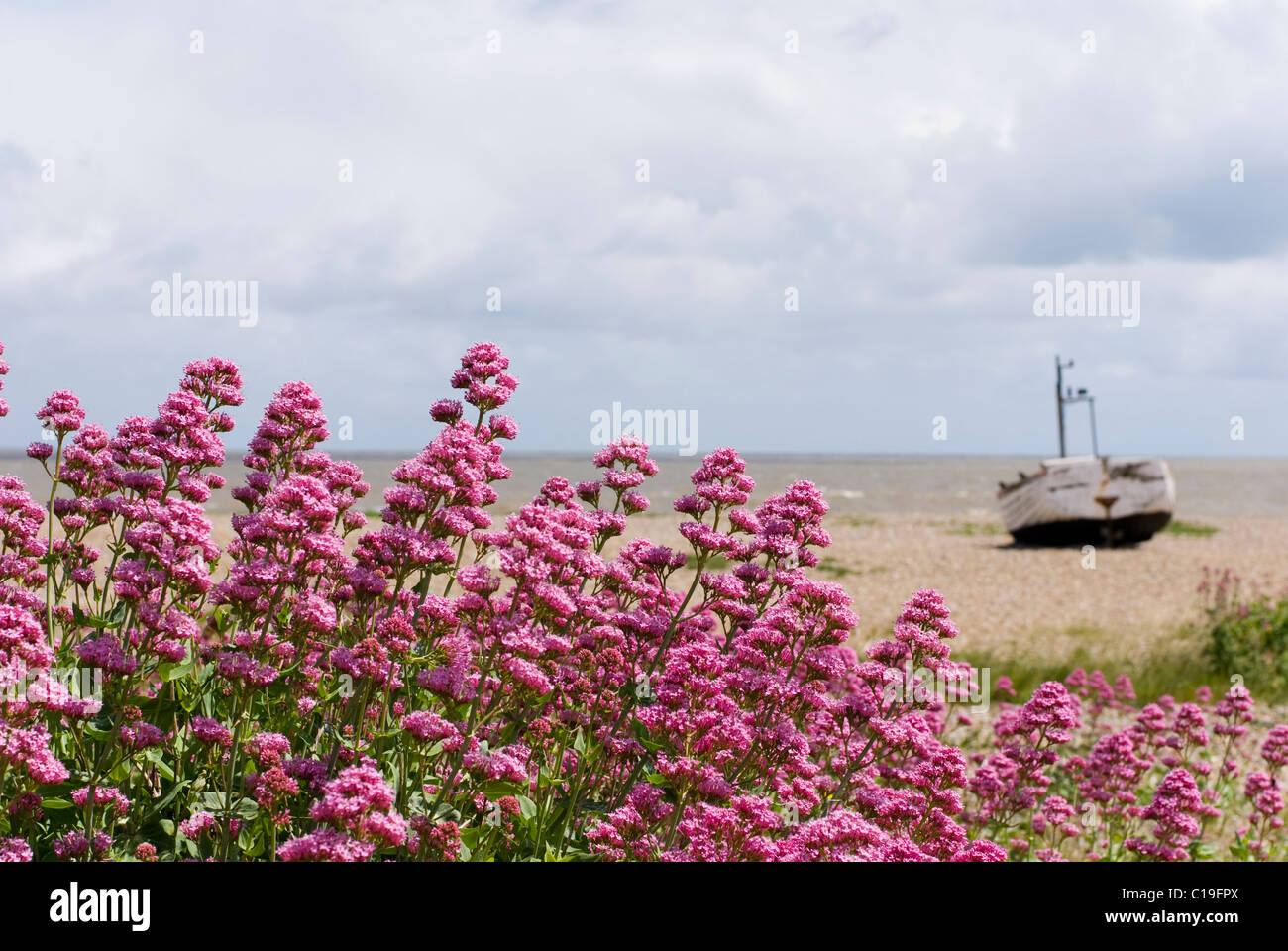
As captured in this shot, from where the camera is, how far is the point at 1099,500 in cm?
3631

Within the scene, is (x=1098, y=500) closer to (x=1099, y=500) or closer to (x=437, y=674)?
(x=1099, y=500)

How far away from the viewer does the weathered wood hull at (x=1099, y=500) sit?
118 feet

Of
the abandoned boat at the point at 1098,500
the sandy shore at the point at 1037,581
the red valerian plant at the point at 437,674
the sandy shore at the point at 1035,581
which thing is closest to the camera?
the red valerian plant at the point at 437,674

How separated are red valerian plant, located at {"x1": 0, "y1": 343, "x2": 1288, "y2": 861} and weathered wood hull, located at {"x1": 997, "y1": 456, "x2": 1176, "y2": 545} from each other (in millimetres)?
32586

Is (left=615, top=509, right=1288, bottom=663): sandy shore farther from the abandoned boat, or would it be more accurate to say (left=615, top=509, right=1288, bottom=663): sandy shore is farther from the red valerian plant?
the red valerian plant

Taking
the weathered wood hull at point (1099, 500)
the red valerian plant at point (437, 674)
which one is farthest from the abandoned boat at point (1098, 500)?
the red valerian plant at point (437, 674)

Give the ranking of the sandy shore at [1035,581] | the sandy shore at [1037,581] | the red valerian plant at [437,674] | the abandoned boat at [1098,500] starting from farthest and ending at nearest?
the abandoned boat at [1098,500] < the sandy shore at [1037,581] < the sandy shore at [1035,581] < the red valerian plant at [437,674]

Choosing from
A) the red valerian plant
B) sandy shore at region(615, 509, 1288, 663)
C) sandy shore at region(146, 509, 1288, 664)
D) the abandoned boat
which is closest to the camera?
the red valerian plant

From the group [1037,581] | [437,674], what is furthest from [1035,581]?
[437,674]

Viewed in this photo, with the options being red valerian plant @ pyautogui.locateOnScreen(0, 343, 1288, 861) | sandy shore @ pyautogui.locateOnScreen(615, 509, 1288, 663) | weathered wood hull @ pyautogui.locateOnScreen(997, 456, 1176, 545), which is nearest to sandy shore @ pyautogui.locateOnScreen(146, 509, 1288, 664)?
sandy shore @ pyautogui.locateOnScreen(615, 509, 1288, 663)

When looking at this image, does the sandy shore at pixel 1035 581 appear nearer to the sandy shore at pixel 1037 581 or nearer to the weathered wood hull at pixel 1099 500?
the sandy shore at pixel 1037 581

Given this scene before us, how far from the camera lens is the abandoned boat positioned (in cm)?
3606
